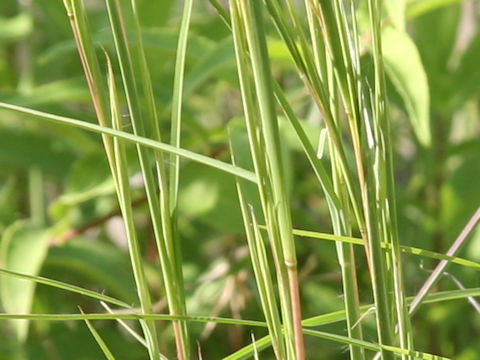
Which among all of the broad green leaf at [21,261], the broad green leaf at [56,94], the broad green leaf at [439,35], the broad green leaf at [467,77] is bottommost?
the broad green leaf at [21,261]

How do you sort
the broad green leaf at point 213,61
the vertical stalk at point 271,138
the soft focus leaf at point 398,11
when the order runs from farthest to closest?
the broad green leaf at point 213,61 < the soft focus leaf at point 398,11 < the vertical stalk at point 271,138

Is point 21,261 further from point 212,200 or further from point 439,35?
point 439,35

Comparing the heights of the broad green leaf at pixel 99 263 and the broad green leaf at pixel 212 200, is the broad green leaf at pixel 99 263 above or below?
below

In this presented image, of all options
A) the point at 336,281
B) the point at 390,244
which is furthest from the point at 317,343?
the point at 390,244

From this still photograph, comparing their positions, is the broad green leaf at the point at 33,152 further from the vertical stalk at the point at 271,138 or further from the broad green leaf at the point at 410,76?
the vertical stalk at the point at 271,138

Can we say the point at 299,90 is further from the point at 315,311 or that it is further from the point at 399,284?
the point at 399,284

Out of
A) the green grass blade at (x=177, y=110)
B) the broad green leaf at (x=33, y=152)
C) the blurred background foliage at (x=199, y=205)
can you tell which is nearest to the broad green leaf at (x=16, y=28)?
the blurred background foliage at (x=199, y=205)
